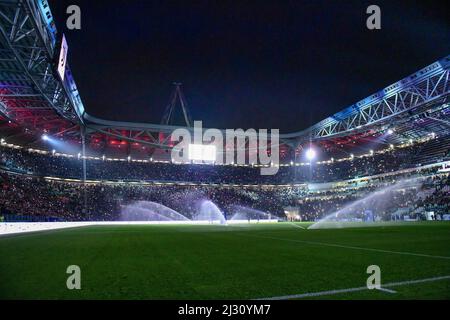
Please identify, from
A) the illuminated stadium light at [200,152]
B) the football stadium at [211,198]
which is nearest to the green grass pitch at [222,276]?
the football stadium at [211,198]

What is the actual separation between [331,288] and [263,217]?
59565mm

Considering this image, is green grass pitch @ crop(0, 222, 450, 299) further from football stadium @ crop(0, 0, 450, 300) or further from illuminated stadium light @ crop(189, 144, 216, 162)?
illuminated stadium light @ crop(189, 144, 216, 162)

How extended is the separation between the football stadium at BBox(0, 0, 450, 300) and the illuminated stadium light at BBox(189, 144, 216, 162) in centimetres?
20

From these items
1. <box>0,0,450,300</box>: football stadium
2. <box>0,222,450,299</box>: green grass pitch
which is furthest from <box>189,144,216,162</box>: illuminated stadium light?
<box>0,222,450,299</box>: green grass pitch

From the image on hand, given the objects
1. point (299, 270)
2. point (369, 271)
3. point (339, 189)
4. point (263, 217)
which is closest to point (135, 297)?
point (299, 270)

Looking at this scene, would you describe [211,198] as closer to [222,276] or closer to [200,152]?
[200,152]

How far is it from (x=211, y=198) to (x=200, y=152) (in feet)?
43.9

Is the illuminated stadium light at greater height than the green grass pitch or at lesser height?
greater

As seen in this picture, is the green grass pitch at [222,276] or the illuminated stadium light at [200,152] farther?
the illuminated stadium light at [200,152]

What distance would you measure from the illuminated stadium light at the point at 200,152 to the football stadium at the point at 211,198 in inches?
7.9

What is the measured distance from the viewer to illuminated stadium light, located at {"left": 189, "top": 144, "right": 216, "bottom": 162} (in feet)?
203

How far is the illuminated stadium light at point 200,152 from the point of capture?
62.0 meters

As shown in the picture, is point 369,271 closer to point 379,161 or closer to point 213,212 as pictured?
point 213,212

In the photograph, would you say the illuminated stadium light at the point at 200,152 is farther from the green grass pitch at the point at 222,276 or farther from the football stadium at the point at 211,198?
the green grass pitch at the point at 222,276
